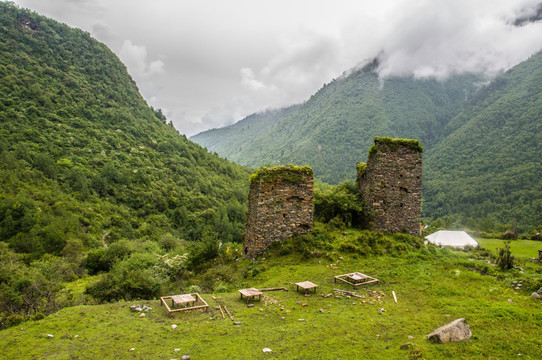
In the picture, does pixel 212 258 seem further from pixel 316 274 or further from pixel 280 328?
pixel 280 328

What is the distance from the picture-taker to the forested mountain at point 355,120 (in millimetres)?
115000

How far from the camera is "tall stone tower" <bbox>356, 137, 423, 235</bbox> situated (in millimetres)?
13352

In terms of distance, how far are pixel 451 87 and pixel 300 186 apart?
169803 mm

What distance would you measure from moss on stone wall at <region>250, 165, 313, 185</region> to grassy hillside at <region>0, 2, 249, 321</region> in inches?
154

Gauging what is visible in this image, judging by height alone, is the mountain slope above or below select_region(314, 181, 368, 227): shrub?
above

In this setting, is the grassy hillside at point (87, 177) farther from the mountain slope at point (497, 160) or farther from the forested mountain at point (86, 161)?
the mountain slope at point (497, 160)

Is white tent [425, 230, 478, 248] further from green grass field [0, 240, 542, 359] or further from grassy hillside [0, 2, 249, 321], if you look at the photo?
grassy hillside [0, 2, 249, 321]

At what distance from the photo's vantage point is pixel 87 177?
151 ft

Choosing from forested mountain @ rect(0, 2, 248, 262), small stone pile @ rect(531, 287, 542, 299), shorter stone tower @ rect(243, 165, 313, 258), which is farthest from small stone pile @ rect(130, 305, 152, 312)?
small stone pile @ rect(531, 287, 542, 299)

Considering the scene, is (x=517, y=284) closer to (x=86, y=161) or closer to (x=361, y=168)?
(x=361, y=168)

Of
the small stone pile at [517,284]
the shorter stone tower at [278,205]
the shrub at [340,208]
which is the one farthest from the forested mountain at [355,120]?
the small stone pile at [517,284]

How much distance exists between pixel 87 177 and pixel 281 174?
43.8 m

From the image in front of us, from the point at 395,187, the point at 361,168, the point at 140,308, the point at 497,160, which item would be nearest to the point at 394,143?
the point at 395,187

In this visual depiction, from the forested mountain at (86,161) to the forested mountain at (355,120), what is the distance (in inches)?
1814
